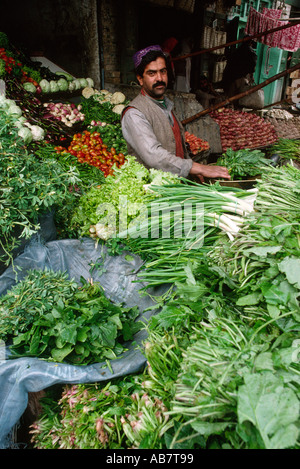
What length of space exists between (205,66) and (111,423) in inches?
381

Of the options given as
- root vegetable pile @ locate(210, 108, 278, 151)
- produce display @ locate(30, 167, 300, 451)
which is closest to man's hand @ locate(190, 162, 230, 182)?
produce display @ locate(30, 167, 300, 451)

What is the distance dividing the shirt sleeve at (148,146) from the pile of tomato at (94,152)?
665 millimetres

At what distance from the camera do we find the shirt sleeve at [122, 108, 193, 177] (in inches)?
111

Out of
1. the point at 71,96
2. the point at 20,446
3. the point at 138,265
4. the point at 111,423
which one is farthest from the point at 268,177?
the point at 71,96

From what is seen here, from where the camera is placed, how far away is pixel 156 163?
9.41 ft

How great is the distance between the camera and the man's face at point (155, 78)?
310 centimetres

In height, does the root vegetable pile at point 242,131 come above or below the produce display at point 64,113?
below

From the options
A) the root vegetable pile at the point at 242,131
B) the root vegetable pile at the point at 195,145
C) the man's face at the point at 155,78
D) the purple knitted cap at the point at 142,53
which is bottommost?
the root vegetable pile at the point at 242,131

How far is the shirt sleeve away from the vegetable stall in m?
0.40

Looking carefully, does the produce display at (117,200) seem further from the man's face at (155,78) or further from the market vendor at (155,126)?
the man's face at (155,78)

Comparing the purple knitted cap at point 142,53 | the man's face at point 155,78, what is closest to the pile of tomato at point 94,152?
the man's face at point 155,78

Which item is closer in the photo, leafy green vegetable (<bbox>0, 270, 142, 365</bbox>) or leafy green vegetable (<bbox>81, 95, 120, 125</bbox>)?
leafy green vegetable (<bbox>0, 270, 142, 365</bbox>)

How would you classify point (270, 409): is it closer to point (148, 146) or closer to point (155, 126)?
point (148, 146)

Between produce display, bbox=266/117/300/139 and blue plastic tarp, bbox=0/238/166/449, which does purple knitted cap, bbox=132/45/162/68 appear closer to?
blue plastic tarp, bbox=0/238/166/449
